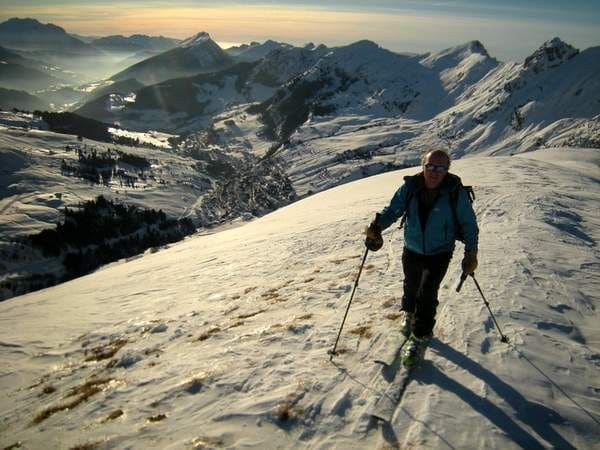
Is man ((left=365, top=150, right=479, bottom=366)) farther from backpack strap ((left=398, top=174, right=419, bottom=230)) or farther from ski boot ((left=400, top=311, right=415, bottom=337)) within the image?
ski boot ((left=400, top=311, right=415, bottom=337))

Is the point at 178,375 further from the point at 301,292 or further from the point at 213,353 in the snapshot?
the point at 301,292

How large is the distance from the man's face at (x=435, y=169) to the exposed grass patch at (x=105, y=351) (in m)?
10.4

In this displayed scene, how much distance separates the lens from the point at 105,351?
12367 mm

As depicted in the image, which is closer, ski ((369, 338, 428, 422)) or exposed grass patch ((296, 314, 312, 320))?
ski ((369, 338, 428, 422))

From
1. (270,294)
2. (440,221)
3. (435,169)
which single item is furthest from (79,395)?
(435,169)

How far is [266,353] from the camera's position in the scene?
961 centimetres

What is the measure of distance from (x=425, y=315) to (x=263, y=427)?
13.0 ft

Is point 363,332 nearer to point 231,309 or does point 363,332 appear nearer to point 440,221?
point 440,221

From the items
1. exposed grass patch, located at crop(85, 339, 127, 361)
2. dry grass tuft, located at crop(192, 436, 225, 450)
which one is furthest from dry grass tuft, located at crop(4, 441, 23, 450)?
dry grass tuft, located at crop(192, 436, 225, 450)

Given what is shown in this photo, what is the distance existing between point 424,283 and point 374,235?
1.52 meters

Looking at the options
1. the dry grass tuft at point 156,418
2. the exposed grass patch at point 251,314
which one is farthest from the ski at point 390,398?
the exposed grass patch at point 251,314

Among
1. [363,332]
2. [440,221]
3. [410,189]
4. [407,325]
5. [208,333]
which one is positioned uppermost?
[410,189]

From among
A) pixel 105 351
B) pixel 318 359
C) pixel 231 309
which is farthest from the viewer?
pixel 231 309

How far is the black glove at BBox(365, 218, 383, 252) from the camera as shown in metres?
8.75
